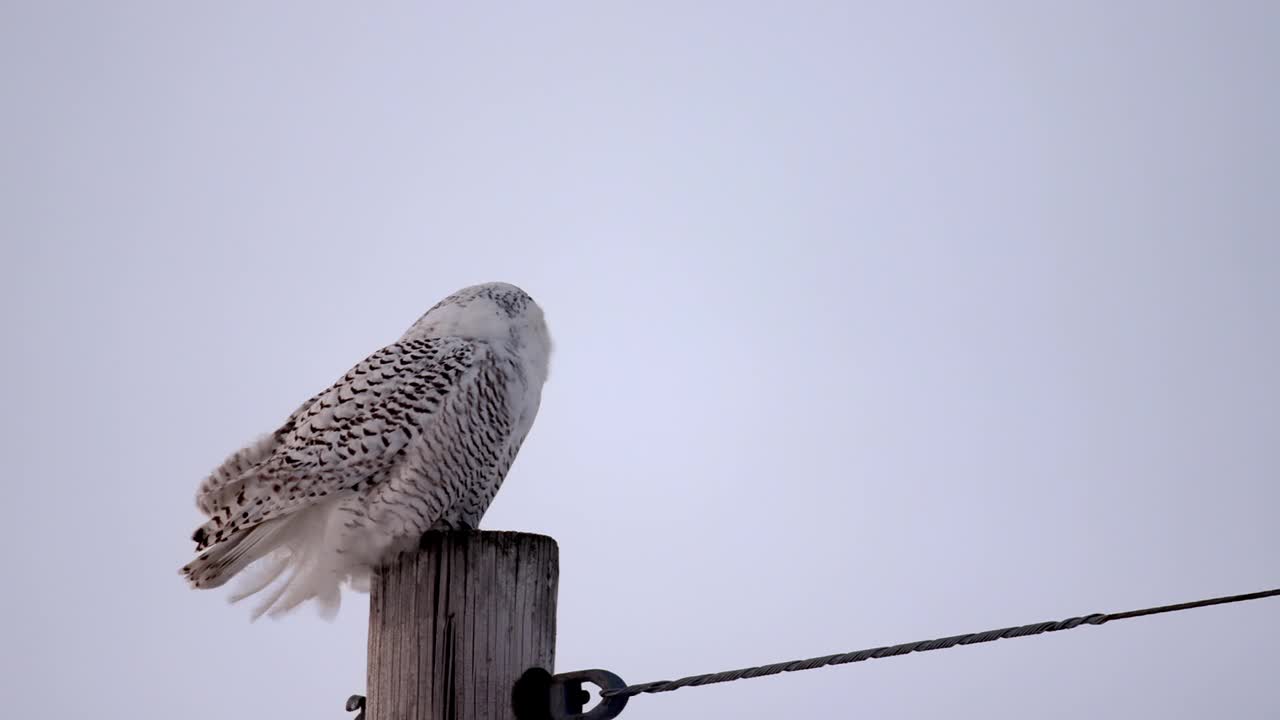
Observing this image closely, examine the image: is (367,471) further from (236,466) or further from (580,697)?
(580,697)

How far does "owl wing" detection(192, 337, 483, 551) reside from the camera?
12.0ft

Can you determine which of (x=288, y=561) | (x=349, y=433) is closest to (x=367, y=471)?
(x=349, y=433)

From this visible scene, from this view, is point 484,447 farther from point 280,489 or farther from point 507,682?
point 507,682

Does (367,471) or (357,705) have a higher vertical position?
(367,471)

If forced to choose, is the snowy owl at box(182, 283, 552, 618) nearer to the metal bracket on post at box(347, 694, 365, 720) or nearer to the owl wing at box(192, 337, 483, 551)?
the owl wing at box(192, 337, 483, 551)

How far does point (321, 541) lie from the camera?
3.71m

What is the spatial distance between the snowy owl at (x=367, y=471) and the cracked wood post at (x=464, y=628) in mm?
655

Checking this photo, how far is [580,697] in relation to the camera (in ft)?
9.19

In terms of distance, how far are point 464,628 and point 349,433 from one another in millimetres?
1141

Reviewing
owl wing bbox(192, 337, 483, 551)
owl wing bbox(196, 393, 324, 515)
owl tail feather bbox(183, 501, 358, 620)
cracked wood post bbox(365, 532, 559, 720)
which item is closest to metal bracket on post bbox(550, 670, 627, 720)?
cracked wood post bbox(365, 532, 559, 720)

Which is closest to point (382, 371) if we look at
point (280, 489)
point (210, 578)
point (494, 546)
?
point (280, 489)

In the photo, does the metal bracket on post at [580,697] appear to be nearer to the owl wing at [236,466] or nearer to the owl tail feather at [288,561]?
the owl tail feather at [288,561]

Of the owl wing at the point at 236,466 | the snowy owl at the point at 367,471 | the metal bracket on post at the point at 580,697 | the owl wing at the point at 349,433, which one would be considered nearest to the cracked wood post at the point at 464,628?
the metal bracket on post at the point at 580,697

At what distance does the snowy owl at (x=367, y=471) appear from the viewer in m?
3.60
